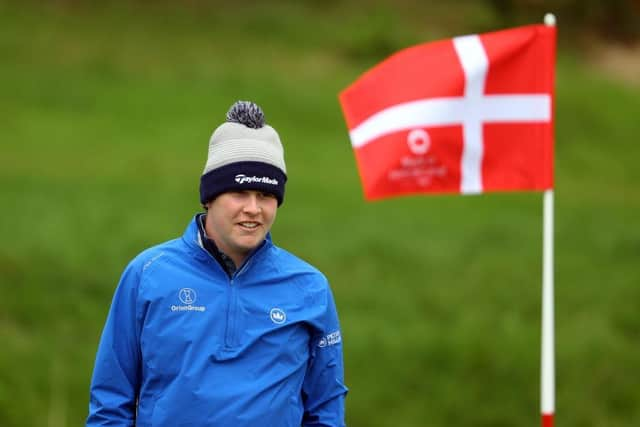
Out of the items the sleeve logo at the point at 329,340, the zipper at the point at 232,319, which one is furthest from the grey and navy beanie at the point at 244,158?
the sleeve logo at the point at 329,340

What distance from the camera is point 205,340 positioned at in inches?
144

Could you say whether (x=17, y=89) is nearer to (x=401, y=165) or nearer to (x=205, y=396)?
(x=401, y=165)

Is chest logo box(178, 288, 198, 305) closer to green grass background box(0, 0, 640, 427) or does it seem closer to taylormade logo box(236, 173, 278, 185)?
taylormade logo box(236, 173, 278, 185)

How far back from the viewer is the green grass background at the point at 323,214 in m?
14.5

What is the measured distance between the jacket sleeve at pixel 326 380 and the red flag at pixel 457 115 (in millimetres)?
1941

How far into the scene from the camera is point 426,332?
50.8 feet

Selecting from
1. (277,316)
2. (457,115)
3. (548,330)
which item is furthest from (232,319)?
(457,115)

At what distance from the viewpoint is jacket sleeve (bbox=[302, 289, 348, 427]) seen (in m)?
3.87

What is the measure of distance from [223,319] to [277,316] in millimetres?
151

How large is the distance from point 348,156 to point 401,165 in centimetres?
1604

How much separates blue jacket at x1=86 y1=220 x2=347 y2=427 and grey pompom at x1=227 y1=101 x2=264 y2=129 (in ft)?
1.11

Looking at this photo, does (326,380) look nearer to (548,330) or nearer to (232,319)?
(232,319)

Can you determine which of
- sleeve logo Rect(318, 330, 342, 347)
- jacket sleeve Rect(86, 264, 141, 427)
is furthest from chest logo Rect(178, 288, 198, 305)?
sleeve logo Rect(318, 330, 342, 347)

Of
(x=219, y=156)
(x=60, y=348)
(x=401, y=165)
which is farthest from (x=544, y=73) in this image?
(x=60, y=348)
